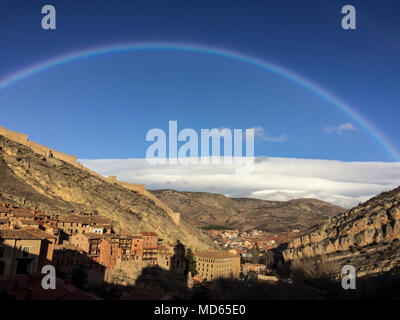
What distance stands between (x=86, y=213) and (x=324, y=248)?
51.5m

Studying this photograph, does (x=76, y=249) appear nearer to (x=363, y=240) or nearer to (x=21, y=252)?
(x=21, y=252)

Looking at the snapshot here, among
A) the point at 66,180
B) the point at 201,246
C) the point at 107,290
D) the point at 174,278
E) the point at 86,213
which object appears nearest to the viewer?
the point at 107,290

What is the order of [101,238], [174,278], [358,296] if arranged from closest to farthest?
[358,296], [101,238], [174,278]

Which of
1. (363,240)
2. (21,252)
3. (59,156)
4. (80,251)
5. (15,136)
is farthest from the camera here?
(59,156)

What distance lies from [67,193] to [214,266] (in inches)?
1306

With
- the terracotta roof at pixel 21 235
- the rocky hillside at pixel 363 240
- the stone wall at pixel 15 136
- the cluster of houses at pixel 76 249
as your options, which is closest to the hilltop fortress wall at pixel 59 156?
the stone wall at pixel 15 136

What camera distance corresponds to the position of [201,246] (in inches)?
3511

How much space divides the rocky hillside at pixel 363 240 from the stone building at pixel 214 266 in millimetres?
19066

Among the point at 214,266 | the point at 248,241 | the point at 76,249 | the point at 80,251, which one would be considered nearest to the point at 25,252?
the point at 76,249

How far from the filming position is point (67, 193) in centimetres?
7044

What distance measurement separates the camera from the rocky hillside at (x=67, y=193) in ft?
203

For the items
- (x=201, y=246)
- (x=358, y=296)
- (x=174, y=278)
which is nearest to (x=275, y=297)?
(x=358, y=296)

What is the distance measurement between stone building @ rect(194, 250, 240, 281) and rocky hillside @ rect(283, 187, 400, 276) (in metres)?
19.1
